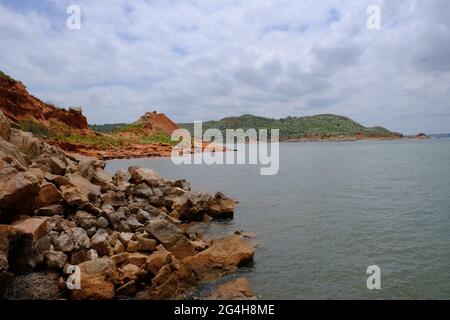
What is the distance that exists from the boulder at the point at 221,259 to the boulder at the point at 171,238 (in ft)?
2.36

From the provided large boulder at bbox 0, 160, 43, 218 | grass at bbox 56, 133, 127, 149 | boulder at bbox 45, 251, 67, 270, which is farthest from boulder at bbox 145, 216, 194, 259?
grass at bbox 56, 133, 127, 149

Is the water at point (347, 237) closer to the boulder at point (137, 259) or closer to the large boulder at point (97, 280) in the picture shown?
the boulder at point (137, 259)

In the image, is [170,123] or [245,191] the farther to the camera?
[170,123]

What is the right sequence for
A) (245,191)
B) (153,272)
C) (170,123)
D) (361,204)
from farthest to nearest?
(170,123) → (245,191) → (361,204) → (153,272)

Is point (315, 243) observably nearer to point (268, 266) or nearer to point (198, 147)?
point (268, 266)

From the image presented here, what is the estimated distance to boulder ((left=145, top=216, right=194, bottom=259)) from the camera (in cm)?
1650

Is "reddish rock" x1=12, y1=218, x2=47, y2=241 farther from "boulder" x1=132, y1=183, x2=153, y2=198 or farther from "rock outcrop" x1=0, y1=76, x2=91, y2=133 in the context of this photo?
"rock outcrop" x1=0, y1=76, x2=91, y2=133

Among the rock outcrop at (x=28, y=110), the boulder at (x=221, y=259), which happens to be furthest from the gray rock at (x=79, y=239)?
the rock outcrop at (x=28, y=110)

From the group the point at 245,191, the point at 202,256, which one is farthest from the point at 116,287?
the point at 245,191

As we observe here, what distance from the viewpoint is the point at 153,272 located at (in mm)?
14352

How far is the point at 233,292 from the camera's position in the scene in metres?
13.0

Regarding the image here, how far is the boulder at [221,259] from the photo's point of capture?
1550cm

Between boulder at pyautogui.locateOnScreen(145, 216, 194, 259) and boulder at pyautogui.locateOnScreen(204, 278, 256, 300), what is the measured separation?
3.36 m
